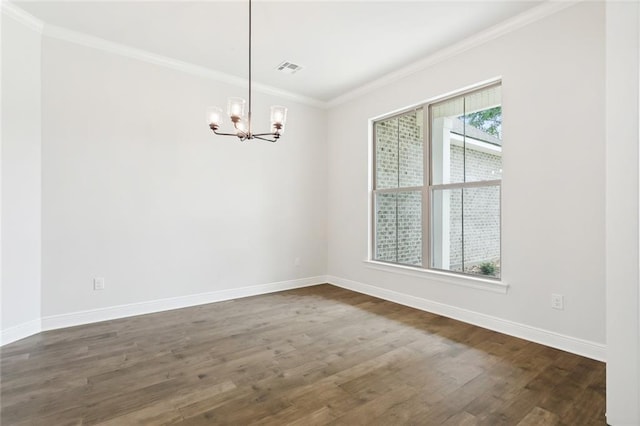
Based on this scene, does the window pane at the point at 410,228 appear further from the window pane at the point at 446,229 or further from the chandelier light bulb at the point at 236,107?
the chandelier light bulb at the point at 236,107

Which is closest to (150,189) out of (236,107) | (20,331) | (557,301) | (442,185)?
(20,331)

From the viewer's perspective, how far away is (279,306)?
4109 millimetres

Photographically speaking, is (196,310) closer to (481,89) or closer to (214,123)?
(214,123)

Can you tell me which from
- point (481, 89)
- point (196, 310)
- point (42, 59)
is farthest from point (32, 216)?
point (481, 89)

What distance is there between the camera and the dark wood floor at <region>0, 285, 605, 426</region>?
6.21ft

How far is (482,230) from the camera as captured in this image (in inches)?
139

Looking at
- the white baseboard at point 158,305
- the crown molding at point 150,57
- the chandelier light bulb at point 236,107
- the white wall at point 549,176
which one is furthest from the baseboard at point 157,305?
the crown molding at point 150,57

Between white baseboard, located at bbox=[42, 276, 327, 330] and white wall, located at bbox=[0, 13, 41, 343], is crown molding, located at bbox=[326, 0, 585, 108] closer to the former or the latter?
white baseboard, located at bbox=[42, 276, 327, 330]

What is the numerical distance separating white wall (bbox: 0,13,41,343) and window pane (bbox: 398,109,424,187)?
167 inches

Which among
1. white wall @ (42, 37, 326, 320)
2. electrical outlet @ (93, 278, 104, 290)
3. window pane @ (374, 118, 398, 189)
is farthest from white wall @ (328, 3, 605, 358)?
electrical outlet @ (93, 278, 104, 290)

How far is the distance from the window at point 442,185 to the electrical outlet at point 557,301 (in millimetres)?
552

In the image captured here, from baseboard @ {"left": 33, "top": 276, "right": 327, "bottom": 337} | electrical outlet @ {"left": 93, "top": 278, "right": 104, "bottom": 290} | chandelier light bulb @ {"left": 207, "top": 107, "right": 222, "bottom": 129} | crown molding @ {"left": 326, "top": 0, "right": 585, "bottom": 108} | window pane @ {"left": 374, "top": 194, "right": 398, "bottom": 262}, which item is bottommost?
baseboard @ {"left": 33, "top": 276, "right": 327, "bottom": 337}

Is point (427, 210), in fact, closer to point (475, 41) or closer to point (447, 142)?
point (447, 142)

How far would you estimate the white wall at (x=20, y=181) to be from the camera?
294cm
